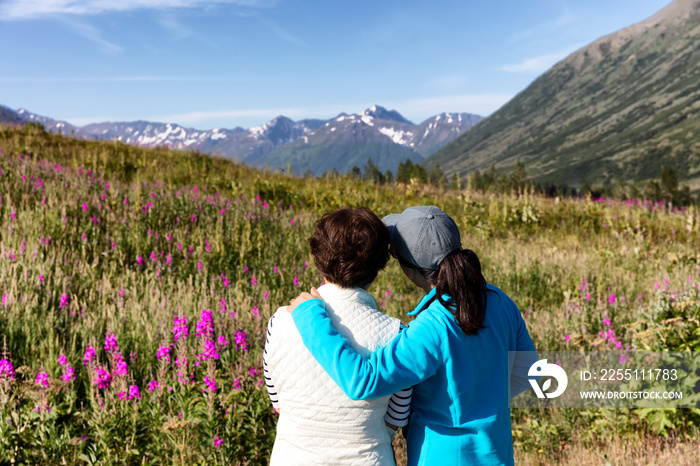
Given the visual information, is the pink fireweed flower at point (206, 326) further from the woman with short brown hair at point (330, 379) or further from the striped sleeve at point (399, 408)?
the striped sleeve at point (399, 408)

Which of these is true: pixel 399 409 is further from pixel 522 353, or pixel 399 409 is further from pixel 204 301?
pixel 204 301

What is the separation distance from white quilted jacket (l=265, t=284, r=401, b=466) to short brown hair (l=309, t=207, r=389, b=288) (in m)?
0.07

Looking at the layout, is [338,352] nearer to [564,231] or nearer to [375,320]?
[375,320]

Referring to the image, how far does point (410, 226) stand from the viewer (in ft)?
6.00

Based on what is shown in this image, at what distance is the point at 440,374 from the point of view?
169cm

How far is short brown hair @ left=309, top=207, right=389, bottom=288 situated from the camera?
5.57 ft

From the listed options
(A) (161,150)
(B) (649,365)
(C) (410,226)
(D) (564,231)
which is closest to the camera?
(C) (410,226)

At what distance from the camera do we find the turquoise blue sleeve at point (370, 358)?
1543mm

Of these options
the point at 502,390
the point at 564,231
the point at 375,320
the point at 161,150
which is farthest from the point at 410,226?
the point at 161,150

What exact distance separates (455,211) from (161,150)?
8965 millimetres

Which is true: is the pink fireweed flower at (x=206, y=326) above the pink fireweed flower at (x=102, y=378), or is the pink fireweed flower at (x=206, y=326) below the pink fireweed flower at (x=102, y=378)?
above

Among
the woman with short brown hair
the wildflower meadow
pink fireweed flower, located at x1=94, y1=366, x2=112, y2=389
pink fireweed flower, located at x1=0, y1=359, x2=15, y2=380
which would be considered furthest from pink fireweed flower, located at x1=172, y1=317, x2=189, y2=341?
the woman with short brown hair

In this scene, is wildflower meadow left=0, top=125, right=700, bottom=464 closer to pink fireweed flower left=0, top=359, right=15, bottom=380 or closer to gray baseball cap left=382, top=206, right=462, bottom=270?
pink fireweed flower left=0, top=359, right=15, bottom=380

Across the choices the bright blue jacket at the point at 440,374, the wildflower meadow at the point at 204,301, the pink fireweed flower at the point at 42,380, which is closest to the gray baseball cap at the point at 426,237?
the bright blue jacket at the point at 440,374
